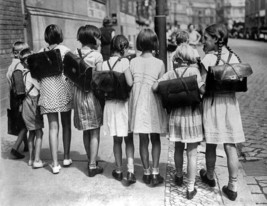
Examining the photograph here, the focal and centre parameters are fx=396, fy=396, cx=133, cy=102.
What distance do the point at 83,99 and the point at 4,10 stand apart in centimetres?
423

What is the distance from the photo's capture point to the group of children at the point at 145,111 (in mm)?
4012

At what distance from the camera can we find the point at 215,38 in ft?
13.2

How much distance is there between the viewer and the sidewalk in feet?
13.1

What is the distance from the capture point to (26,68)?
5.01 metres

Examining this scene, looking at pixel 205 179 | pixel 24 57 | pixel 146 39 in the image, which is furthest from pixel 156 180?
pixel 24 57

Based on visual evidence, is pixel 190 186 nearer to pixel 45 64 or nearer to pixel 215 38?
pixel 215 38

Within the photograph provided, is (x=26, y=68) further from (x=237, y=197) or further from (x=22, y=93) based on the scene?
(x=237, y=197)

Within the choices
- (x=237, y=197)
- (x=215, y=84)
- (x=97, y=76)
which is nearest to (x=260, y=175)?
(x=237, y=197)

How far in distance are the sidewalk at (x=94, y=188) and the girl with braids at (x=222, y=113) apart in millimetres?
402

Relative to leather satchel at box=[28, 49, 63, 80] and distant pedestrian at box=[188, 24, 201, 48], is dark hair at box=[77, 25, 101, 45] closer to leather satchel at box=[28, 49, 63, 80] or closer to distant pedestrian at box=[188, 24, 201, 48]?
leather satchel at box=[28, 49, 63, 80]

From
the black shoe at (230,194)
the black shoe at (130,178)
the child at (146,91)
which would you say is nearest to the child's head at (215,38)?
the child at (146,91)

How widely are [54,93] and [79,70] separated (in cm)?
52

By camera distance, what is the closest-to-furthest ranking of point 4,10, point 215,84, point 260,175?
point 215,84 < point 260,175 < point 4,10

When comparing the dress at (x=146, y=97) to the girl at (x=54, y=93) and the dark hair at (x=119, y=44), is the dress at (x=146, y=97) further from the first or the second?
the girl at (x=54, y=93)
